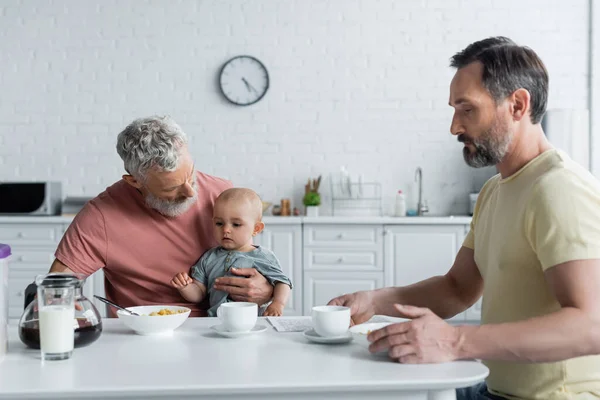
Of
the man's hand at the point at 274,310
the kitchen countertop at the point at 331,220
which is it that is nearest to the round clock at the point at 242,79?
the kitchen countertop at the point at 331,220

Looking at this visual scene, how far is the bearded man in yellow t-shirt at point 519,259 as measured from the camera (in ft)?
4.77

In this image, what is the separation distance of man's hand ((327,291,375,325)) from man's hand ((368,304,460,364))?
42 centimetres

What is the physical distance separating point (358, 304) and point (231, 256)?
1.93ft

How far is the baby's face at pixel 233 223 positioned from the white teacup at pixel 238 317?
63 centimetres

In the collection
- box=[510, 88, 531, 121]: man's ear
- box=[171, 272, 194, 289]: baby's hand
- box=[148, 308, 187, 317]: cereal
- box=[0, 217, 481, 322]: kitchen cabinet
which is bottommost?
box=[0, 217, 481, 322]: kitchen cabinet

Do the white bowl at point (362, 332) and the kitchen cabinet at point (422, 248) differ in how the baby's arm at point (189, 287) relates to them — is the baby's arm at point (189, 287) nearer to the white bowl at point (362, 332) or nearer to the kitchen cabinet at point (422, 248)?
the white bowl at point (362, 332)

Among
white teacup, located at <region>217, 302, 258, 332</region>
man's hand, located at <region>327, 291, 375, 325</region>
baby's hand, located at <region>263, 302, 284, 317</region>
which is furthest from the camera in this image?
baby's hand, located at <region>263, 302, 284, 317</region>

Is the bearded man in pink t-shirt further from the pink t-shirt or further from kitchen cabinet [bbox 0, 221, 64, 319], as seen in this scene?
kitchen cabinet [bbox 0, 221, 64, 319]

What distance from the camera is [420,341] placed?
1453 mm

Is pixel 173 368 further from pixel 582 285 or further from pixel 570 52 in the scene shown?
pixel 570 52

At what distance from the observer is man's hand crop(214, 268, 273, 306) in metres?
2.22

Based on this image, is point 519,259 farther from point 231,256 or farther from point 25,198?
point 25,198

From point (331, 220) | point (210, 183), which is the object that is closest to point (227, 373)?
point (210, 183)

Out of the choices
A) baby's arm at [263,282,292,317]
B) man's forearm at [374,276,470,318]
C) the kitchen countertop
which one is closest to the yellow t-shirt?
man's forearm at [374,276,470,318]
